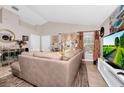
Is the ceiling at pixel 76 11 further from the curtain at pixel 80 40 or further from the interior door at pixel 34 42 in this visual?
the interior door at pixel 34 42

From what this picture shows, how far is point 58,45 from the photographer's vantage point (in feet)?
23.0

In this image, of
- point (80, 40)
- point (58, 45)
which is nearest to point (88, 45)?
point (80, 40)

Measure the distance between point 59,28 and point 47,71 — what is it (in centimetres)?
544

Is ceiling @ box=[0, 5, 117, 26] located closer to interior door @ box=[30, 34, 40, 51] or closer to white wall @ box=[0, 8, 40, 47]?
white wall @ box=[0, 8, 40, 47]

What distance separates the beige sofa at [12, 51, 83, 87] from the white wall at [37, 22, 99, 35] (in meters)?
4.71

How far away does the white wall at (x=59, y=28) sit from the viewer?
6.25 m

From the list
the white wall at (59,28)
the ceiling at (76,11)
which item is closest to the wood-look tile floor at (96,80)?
the ceiling at (76,11)

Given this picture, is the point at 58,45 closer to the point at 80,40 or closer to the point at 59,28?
the point at 59,28

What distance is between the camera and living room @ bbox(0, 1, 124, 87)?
184 centimetres

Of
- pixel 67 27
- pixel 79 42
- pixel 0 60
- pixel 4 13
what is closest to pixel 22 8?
pixel 4 13

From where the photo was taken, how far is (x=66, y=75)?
1636 mm

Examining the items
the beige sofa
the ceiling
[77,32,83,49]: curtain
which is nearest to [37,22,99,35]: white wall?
[77,32,83,49]: curtain
